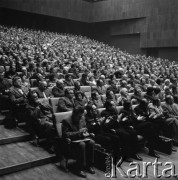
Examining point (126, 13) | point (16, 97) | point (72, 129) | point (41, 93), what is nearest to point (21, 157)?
point (72, 129)

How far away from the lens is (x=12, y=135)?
70.8 inches

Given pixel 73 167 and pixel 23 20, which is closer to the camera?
pixel 73 167

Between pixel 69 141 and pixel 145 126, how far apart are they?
639 mm

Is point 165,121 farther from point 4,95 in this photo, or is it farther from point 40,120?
point 4,95

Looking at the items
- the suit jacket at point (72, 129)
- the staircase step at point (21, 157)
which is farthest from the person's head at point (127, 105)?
the staircase step at point (21, 157)

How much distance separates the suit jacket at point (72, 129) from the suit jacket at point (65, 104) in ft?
1.12

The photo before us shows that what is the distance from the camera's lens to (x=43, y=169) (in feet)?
4.93

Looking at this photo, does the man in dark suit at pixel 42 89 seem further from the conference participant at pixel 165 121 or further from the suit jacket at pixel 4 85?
the conference participant at pixel 165 121

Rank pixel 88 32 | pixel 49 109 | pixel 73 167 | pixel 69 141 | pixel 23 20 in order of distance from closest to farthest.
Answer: pixel 69 141 < pixel 73 167 < pixel 49 109 < pixel 23 20 < pixel 88 32

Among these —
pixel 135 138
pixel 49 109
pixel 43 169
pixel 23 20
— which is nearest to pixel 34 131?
pixel 49 109

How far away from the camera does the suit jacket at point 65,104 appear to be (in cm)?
193

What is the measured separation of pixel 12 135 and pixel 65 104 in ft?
1.52

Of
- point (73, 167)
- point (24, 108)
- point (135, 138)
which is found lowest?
point (73, 167)

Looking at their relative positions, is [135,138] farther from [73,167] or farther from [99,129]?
[73,167]
